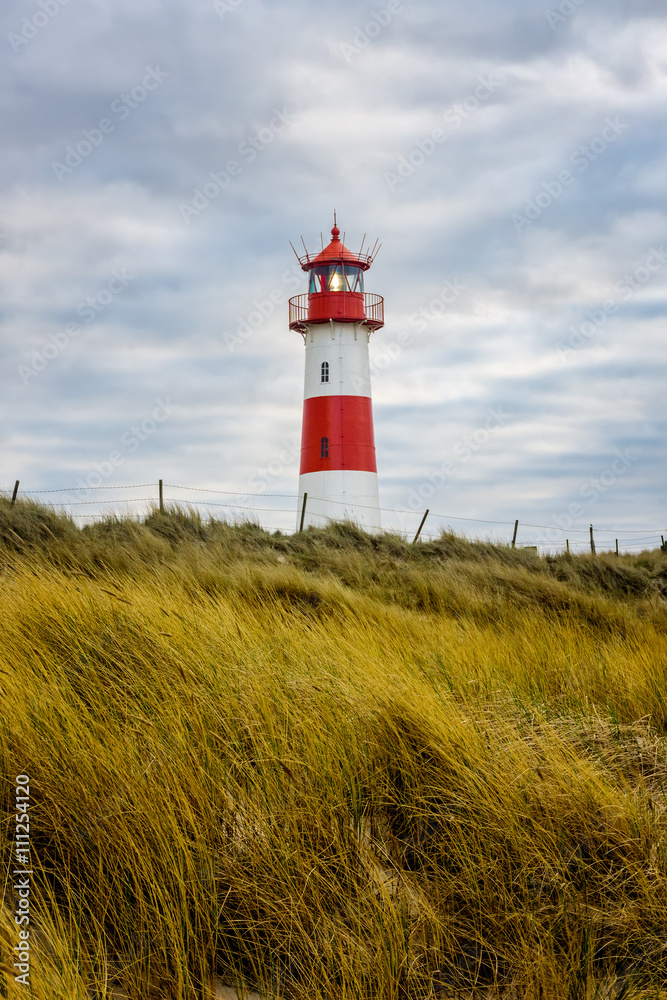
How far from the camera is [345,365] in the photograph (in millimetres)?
20844

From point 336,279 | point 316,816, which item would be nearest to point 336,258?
point 336,279

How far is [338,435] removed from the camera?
20.2 meters

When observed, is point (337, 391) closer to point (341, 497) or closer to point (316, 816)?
point (341, 497)

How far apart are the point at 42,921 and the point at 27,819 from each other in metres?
0.38

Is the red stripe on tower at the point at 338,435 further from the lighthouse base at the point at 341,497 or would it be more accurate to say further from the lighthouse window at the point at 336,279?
the lighthouse window at the point at 336,279

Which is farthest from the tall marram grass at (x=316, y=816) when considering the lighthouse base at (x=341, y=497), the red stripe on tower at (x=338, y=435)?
the red stripe on tower at (x=338, y=435)

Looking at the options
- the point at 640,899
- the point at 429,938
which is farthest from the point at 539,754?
the point at 429,938

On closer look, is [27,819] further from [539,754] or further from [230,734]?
[539,754]

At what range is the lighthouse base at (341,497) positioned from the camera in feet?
65.0

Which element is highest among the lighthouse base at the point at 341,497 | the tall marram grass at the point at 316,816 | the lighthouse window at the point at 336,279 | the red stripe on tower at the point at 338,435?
the lighthouse window at the point at 336,279

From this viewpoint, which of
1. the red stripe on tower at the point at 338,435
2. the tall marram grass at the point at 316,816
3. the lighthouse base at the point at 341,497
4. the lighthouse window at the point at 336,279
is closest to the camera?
the tall marram grass at the point at 316,816

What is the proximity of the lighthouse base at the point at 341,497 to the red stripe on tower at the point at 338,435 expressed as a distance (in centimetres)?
21

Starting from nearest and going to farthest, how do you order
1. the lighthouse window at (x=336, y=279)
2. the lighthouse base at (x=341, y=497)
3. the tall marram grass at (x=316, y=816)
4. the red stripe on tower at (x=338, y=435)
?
the tall marram grass at (x=316, y=816) → the lighthouse base at (x=341, y=497) → the red stripe on tower at (x=338, y=435) → the lighthouse window at (x=336, y=279)

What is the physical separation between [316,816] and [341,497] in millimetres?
17464
